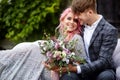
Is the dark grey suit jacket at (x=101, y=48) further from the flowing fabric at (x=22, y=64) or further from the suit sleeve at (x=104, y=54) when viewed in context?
the flowing fabric at (x=22, y=64)

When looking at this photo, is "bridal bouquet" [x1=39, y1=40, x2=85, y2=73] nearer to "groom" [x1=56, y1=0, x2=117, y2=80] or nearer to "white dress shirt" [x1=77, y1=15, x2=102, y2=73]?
"groom" [x1=56, y1=0, x2=117, y2=80]

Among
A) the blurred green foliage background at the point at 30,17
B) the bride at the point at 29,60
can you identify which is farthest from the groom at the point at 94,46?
the blurred green foliage background at the point at 30,17

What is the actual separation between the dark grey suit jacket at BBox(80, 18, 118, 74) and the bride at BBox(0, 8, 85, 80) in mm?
229

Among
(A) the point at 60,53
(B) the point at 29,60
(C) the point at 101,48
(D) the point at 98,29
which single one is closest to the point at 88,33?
(D) the point at 98,29

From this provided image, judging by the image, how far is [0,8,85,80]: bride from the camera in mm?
4730

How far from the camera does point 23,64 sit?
4859 millimetres

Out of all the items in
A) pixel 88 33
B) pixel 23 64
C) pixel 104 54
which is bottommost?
pixel 23 64

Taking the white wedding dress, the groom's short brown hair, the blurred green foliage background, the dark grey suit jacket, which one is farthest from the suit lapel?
the blurred green foliage background

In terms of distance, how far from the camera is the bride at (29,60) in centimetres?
473

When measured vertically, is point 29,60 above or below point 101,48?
below

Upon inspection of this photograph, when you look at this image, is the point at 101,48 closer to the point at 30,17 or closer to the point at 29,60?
the point at 29,60

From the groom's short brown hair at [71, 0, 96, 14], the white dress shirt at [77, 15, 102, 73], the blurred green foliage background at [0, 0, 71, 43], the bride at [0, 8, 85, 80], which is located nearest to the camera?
the groom's short brown hair at [71, 0, 96, 14]

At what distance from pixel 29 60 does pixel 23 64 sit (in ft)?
0.24

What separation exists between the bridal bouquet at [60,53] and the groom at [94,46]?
2.5 inches
